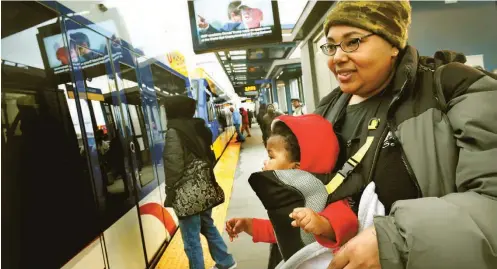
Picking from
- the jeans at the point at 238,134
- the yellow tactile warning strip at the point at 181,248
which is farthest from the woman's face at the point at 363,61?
Answer: the jeans at the point at 238,134

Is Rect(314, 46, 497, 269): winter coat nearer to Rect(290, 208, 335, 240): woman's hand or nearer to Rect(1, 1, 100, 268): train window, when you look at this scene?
Rect(290, 208, 335, 240): woman's hand

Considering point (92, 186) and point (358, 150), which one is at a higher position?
point (358, 150)

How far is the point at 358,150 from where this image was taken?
93 centimetres

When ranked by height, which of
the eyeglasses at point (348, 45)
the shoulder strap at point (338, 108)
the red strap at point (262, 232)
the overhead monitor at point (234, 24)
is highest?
the overhead monitor at point (234, 24)

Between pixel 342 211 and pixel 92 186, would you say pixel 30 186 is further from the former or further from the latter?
pixel 342 211

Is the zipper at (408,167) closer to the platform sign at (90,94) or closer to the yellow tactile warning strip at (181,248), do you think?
the platform sign at (90,94)

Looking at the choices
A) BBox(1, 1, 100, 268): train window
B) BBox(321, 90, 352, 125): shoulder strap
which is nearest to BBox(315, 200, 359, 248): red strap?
BBox(321, 90, 352, 125): shoulder strap

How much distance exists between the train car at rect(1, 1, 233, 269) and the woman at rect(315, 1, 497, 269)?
1.52 meters

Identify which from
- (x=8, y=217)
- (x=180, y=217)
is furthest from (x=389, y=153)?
(x=180, y=217)

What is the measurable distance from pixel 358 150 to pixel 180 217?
208cm

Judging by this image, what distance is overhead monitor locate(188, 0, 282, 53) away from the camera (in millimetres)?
4262

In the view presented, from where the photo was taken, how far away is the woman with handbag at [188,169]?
2.54 meters

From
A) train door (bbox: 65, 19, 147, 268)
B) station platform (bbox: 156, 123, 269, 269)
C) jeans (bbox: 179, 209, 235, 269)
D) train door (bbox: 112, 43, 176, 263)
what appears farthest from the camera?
station platform (bbox: 156, 123, 269, 269)

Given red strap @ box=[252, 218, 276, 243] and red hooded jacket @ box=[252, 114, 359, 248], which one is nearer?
red hooded jacket @ box=[252, 114, 359, 248]
